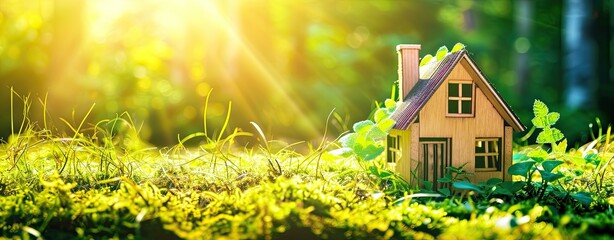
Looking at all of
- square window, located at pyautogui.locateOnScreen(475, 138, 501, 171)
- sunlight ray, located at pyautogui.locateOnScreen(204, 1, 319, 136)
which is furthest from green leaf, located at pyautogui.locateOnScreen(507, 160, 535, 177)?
sunlight ray, located at pyautogui.locateOnScreen(204, 1, 319, 136)

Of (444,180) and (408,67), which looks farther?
(408,67)

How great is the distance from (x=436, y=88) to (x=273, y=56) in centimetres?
908

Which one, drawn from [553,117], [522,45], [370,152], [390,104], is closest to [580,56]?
[522,45]

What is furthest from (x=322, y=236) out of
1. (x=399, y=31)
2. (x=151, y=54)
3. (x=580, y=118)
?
(x=151, y=54)

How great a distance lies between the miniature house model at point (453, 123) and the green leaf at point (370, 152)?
5.8 inches

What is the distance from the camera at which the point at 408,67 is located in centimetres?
378

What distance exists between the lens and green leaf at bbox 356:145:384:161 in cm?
350

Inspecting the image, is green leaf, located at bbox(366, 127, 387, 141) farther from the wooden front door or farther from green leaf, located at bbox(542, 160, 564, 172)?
green leaf, located at bbox(542, 160, 564, 172)

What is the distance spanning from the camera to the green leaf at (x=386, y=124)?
3441 millimetres

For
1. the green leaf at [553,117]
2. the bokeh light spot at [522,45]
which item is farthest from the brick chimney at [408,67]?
the bokeh light spot at [522,45]

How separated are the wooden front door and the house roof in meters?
0.19

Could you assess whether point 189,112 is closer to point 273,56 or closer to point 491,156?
point 273,56

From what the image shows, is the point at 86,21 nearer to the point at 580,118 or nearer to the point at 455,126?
the point at 580,118

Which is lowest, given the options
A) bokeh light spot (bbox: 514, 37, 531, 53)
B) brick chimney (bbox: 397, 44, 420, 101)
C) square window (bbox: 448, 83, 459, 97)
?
bokeh light spot (bbox: 514, 37, 531, 53)
